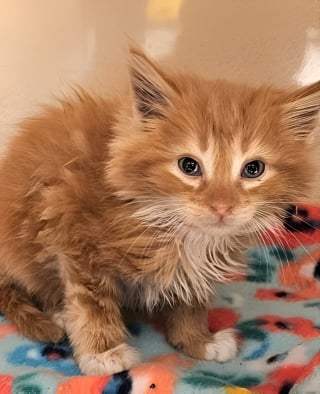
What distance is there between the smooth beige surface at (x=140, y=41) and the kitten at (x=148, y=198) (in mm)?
519

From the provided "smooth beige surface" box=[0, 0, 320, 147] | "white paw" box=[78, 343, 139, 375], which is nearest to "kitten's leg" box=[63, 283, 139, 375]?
"white paw" box=[78, 343, 139, 375]

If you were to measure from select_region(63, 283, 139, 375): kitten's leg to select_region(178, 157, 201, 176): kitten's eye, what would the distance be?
356 mm

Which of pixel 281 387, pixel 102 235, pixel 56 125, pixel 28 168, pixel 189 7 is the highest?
pixel 189 7

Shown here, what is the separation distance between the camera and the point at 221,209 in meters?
1.26

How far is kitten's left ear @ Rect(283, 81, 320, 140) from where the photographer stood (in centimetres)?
139

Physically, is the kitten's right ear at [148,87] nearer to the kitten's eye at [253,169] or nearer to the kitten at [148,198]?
the kitten at [148,198]

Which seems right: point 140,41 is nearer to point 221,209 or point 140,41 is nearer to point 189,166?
point 189,166

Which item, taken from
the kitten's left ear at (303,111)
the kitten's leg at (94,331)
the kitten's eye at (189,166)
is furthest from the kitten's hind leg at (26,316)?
the kitten's left ear at (303,111)

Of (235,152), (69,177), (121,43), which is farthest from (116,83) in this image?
(235,152)

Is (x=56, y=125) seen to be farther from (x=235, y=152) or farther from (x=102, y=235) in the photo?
(x=235, y=152)

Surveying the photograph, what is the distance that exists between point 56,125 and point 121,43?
0.61 m

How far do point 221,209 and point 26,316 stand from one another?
2.10 ft

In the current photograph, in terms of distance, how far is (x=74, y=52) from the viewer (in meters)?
2.09

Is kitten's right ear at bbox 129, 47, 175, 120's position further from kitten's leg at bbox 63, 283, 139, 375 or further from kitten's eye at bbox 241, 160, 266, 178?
kitten's leg at bbox 63, 283, 139, 375
